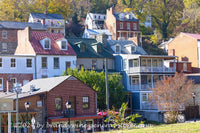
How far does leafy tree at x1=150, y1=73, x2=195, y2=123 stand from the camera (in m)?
43.4

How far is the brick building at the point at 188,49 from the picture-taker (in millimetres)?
63062

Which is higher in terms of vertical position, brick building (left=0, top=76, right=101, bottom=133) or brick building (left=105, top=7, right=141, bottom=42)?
brick building (left=105, top=7, right=141, bottom=42)

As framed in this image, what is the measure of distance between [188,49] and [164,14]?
99.6ft

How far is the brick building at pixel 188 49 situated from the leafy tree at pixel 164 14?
→ 25113 millimetres

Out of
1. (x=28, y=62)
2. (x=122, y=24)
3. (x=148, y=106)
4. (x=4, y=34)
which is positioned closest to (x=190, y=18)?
(x=122, y=24)

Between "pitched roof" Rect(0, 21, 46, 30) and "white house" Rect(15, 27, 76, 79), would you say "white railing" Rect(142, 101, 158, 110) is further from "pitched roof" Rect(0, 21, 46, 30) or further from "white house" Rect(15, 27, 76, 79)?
"pitched roof" Rect(0, 21, 46, 30)

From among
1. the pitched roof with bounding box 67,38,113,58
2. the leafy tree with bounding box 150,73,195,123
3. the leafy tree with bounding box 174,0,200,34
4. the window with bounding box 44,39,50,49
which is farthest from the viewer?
the leafy tree with bounding box 174,0,200,34

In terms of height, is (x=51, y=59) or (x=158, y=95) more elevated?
(x=51, y=59)

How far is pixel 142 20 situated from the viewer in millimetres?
94188

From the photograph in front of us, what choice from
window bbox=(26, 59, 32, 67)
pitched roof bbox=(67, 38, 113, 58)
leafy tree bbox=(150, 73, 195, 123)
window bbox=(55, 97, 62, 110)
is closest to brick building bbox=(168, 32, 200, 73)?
pitched roof bbox=(67, 38, 113, 58)

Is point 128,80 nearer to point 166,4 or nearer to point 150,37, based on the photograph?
point 150,37

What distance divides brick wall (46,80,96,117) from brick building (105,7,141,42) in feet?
151

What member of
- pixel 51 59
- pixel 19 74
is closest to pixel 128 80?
pixel 51 59

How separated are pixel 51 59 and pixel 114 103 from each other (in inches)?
409
